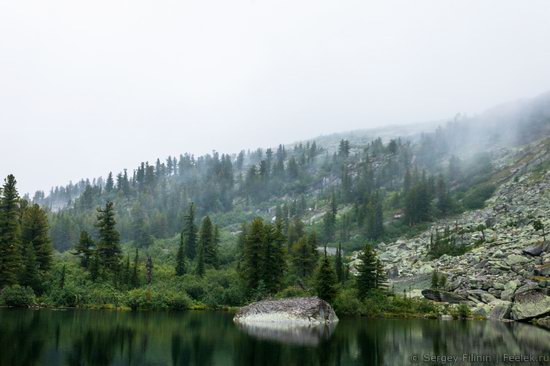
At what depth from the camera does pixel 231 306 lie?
272ft

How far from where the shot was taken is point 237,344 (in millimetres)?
36906

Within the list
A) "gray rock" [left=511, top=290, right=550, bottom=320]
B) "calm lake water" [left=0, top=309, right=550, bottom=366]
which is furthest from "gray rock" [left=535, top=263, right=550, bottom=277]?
"calm lake water" [left=0, top=309, right=550, bottom=366]

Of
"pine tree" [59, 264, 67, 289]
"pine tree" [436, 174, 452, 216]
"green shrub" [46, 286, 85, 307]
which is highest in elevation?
"pine tree" [436, 174, 452, 216]

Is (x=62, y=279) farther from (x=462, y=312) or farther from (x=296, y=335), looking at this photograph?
(x=462, y=312)

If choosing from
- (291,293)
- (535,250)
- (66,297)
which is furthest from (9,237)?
(535,250)

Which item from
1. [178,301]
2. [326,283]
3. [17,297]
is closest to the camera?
[17,297]

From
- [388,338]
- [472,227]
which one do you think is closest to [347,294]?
[388,338]

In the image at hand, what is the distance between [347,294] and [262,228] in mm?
20834

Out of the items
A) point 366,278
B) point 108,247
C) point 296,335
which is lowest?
point 366,278

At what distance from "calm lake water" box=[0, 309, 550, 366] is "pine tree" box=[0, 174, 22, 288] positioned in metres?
19.3

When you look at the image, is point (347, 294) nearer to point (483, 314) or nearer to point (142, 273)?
point (483, 314)

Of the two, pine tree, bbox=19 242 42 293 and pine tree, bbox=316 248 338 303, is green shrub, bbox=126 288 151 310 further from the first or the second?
pine tree, bbox=316 248 338 303

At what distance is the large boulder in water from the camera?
58938mm

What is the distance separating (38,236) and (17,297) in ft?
61.4
